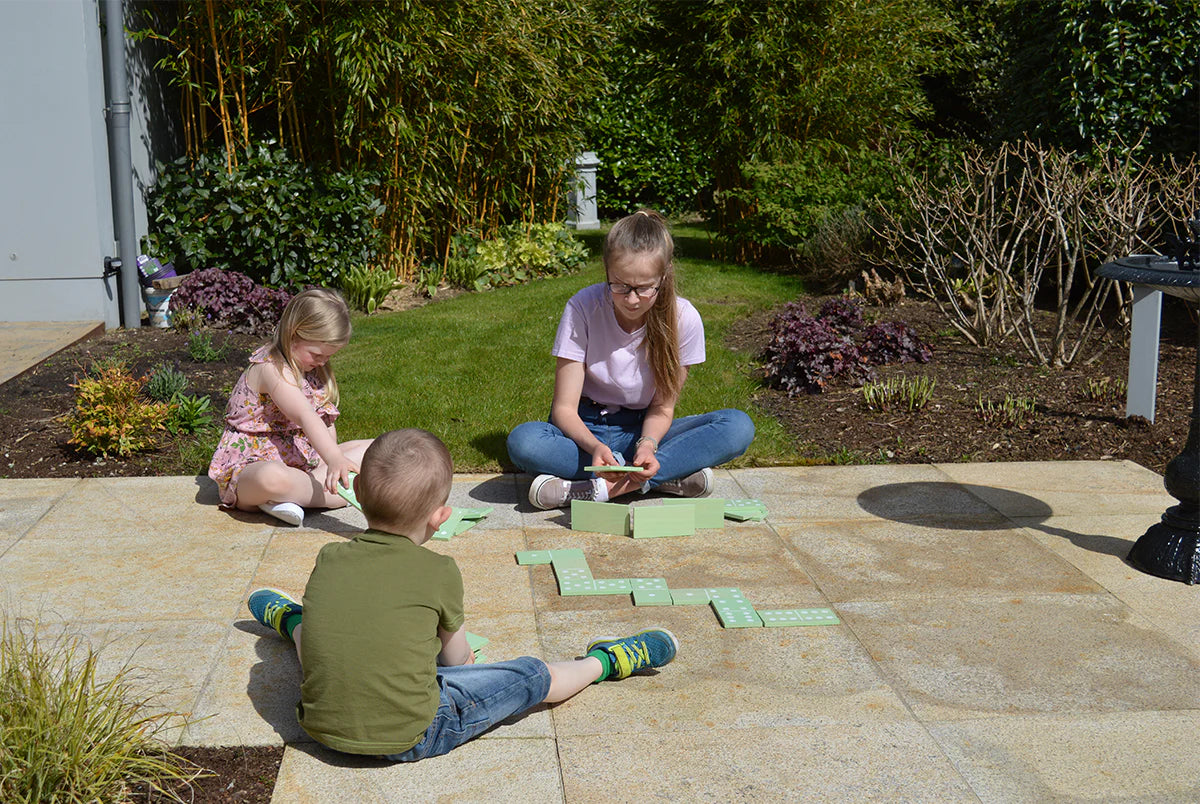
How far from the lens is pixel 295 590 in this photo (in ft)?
12.3

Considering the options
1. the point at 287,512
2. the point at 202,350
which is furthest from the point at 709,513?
the point at 202,350

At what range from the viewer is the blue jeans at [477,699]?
2730mm

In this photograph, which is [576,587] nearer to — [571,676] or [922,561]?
[571,676]

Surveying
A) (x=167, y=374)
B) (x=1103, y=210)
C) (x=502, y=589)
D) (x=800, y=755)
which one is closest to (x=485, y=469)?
(x=502, y=589)

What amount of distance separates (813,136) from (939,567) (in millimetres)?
8269

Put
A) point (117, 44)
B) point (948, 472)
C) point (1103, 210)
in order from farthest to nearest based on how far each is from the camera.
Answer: point (117, 44) < point (1103, 210) < point (948, 472)

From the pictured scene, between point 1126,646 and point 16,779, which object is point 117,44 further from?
point 1126,646

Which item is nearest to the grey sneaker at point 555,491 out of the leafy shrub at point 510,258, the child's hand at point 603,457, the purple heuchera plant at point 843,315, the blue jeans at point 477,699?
the child's hand at point 603,457

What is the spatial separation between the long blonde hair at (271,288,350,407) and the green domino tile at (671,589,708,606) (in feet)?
5.18

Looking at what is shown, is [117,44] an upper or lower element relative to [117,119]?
upper

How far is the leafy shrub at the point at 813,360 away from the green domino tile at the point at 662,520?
2.25m

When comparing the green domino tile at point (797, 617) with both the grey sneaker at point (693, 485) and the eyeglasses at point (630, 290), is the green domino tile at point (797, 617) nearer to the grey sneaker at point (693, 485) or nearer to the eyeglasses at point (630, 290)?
the grey sneaker at point (693, 485)

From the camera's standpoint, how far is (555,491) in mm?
4578

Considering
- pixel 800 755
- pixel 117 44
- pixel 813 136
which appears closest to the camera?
pixel 800 755
